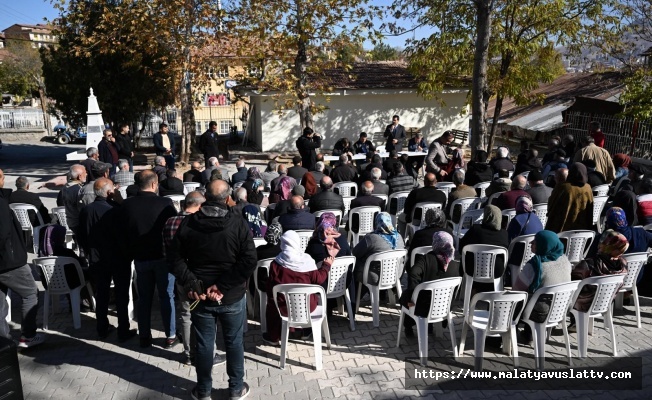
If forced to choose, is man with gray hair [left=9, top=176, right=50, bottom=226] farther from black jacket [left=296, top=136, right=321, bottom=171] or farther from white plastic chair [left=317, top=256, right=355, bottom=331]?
black jacket [left=296, top=136, right=321, bottom=171]

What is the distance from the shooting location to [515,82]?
58.0 ft

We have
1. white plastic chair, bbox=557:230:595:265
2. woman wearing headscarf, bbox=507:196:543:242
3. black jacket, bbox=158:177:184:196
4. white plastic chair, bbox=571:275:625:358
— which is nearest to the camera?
white plastic chair, bbox=571:275:625:358

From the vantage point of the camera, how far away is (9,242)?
522 centimetres

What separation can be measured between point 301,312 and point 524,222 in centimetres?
300

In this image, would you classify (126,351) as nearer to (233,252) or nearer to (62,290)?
(62,290)

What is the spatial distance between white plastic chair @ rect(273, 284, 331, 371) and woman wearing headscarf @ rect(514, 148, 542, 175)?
652 cm

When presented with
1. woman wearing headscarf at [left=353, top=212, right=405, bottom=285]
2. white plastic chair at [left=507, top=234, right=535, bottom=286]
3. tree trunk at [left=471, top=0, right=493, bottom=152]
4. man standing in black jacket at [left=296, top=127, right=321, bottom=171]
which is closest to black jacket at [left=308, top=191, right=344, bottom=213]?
woman wearing headscarf at [left=353, top=212, right=405, bottom=285]

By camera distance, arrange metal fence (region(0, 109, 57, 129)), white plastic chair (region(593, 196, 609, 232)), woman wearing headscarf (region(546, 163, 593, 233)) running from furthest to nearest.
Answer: metal fence (region(0, 109, 57, 129)) < white plastic chair (region(593, 196, 609, 232)) < woman wearing headscarf (region(546, 163, 593, 233))

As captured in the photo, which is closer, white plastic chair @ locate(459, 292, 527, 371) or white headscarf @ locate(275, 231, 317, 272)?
white plastic chair @ locate(459, 292, 527, 371)

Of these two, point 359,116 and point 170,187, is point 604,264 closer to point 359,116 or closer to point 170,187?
point 170,187

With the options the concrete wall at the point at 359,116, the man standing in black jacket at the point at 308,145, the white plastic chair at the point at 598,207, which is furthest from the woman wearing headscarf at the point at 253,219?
the concrete wall at the point at 359,116

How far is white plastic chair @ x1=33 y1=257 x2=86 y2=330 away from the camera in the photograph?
5828 millimetres

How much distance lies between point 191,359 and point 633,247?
4.76 m

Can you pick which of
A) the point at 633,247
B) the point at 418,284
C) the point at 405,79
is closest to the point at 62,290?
the point at 418,284
